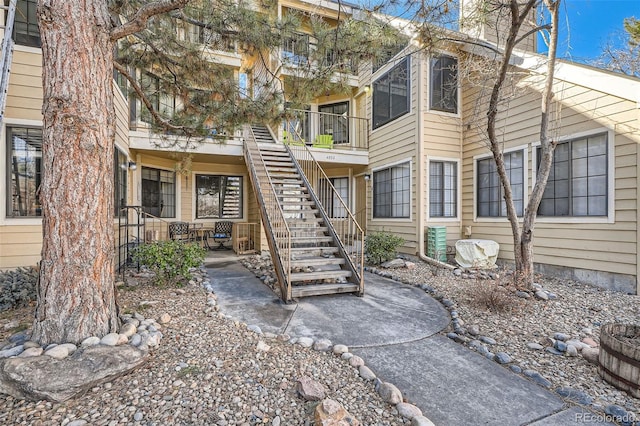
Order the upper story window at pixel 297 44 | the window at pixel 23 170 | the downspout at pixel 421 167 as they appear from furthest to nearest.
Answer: the downspout at pixel 421 167 < the window at pixel 23 170 < the upper story window at pixel 297 44

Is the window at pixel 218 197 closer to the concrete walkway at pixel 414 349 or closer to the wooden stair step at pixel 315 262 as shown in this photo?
the concrete walkway at pixel 414 349

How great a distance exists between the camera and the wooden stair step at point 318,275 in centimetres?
459

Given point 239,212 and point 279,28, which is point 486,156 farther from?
point 239,212

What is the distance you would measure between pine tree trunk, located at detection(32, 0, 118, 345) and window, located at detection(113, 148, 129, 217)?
3.84 meters

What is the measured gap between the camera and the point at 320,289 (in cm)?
466

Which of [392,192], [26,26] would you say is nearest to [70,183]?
[26,26]

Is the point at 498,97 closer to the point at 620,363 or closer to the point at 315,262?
the point at 620,363

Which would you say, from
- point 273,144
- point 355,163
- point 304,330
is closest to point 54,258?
point 304,330

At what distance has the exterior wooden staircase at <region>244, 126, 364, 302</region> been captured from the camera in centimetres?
470

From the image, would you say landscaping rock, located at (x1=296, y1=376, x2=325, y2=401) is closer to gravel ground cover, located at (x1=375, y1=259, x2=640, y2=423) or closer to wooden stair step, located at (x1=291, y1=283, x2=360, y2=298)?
gravel ground cover, located at (x1=375, y1=259, x2=640, y2=423)

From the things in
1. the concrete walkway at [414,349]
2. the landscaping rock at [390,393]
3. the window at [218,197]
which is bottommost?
the concrete walkway at [414,349]

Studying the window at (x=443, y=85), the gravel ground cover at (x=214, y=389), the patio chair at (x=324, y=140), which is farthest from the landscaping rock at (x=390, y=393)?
the patio chair at (x=324, y=140)

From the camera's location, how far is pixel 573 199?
554 centimetres

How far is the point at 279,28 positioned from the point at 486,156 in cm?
546
